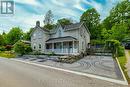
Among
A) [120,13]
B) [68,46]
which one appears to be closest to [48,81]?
[68,46]

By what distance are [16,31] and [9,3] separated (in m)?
62.3

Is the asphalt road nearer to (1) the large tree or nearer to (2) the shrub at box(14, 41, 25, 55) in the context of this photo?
(2) the shrub at box(14, 41, 25, 55)

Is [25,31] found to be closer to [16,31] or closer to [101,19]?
[16,31]

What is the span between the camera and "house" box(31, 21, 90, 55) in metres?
28.4

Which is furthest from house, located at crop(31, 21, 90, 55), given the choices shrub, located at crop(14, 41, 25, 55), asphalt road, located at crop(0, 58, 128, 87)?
asphalt road, located at crop(0, 58, 128, 87)

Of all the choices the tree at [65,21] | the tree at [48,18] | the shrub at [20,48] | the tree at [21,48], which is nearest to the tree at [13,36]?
the tree at [48,18]

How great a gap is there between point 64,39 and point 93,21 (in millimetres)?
23845

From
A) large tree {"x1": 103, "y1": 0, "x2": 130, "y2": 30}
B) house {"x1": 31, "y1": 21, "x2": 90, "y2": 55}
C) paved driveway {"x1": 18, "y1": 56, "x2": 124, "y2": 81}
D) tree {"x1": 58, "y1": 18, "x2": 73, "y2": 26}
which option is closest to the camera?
paved driveway {"x1": 18, "y1": 56, "x2": 124, "y2": 81}

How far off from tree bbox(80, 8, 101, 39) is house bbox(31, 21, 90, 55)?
15254 millimetres

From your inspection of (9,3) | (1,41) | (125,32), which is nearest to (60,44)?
(125,32)

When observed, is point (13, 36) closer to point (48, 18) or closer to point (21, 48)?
point (48, 18)

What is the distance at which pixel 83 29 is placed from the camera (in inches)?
1225

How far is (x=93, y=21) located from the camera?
4922cm

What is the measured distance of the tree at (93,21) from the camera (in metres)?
48.0
